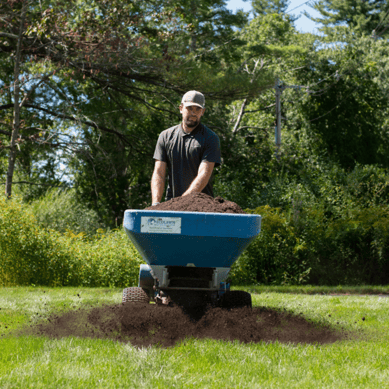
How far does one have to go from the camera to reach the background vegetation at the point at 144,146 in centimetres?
892

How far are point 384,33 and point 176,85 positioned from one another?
70.0 ft

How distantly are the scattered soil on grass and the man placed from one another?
3.40 feet

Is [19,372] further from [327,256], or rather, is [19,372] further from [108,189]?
[108,189]

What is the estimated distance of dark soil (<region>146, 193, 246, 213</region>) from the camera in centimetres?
378

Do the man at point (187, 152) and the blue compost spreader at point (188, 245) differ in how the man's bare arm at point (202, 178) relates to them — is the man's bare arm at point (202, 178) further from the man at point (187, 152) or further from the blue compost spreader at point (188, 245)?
the blue compost spreader at point (188, 245)

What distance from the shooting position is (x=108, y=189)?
13.5m

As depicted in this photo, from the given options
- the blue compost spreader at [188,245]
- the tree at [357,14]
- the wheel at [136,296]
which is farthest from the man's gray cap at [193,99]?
the tree at [357,14]

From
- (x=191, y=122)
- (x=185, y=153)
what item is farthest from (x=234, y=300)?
(x=191, y=122)

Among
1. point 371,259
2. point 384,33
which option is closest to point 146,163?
point 371,259

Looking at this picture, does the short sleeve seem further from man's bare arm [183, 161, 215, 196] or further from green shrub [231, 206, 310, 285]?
green shrub [231, 206, 310, 285]

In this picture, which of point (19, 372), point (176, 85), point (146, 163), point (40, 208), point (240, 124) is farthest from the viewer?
point (240, 124)

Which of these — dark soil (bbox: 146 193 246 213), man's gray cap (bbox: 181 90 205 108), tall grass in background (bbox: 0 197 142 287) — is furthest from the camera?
tall grass in background (bbox: 0 197 142 287)

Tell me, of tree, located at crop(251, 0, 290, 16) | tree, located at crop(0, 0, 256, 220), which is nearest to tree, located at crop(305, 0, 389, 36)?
tree, located at crop(251, 0, 290, 16)

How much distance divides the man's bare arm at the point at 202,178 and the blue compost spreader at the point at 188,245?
67 cm
